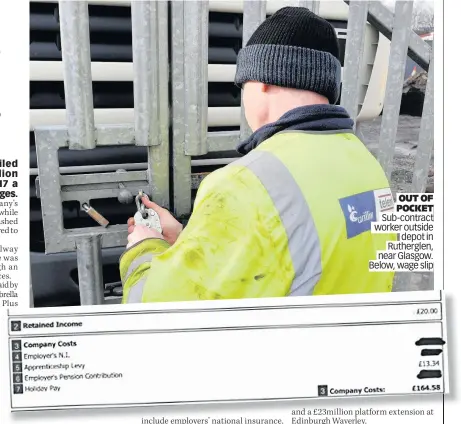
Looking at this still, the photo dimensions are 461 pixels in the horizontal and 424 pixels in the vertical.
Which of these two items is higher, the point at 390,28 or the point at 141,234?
the point at 390,28

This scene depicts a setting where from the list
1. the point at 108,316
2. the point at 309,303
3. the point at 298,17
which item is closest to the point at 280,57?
the point at 298,17

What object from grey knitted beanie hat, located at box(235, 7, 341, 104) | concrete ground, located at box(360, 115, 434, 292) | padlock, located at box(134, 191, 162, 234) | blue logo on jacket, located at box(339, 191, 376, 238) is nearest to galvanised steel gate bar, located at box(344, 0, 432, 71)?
concrete ground, located at box(360, 115, 434, 292)

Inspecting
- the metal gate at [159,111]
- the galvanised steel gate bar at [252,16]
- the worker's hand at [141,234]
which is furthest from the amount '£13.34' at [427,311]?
the galvanised steel gate bar at [252,16]

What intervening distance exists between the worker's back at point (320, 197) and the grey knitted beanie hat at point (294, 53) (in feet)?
0.31

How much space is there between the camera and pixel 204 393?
3.07 ft

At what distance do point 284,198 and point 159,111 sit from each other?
0.33 m

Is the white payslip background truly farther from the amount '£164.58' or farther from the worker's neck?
the worker's neck

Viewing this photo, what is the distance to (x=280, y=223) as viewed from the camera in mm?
732

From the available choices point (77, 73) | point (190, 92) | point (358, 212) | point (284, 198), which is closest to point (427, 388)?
point (358, 212)

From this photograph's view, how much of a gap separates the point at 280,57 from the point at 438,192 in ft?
1.53

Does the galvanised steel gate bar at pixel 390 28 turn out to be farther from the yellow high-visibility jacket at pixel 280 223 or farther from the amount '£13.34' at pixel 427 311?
the amount '£13.34' at pixel 427 311

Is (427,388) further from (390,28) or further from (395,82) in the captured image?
(390,28)

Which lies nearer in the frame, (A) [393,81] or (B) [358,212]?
(B) [358,212]

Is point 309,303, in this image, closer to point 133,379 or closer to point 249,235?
point 249,235
